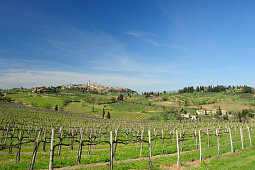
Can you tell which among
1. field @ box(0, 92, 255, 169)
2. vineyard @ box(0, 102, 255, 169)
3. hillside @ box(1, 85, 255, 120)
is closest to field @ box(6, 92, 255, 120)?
hillside @ box(1, 85, 255, 120)

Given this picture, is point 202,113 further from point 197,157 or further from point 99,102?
point 197,157

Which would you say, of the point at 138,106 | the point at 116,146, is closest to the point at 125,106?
the point at 138,106

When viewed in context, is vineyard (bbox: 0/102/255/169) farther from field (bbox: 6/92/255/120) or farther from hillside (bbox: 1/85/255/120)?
hillside (bbox: 1/85/255/120)

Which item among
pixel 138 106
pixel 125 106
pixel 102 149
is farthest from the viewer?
pixel 138 106

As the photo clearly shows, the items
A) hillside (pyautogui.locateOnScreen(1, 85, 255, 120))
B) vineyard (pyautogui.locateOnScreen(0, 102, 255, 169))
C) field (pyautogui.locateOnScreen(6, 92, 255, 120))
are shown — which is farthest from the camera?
field (pyautogui.locateOnScreen(6, 92, 255, 120))

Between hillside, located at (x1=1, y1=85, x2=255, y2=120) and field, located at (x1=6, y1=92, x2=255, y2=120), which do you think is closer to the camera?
hillside, located at (x1=1, y1=85, x2=255, y2=120)

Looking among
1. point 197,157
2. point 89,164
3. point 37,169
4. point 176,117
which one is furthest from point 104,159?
point 176,117

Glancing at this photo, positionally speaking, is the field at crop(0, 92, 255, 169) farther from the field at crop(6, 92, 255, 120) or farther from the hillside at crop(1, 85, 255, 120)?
the hillside at crop(1, 85, 255, 120)

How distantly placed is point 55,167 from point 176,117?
76.0 m

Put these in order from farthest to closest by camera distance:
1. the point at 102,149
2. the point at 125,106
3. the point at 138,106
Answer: the point at 138,106, the point at 125,106, the point at 102,149

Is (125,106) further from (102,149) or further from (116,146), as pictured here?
(116,146)

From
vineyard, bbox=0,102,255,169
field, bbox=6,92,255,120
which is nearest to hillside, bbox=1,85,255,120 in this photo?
field, bbox=6,92,255,120

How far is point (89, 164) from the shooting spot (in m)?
10.6

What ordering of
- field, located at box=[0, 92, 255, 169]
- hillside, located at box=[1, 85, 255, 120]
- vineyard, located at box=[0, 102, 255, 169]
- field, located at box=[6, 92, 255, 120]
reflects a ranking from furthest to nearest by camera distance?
field, located at box=[6, 92, 255, 120] → hillside, located at box=[1, 85, 255, 120] → field, located at box=[0, 92, 255, 169] → vineyard, located at box=[0, 102, 255, 169]
